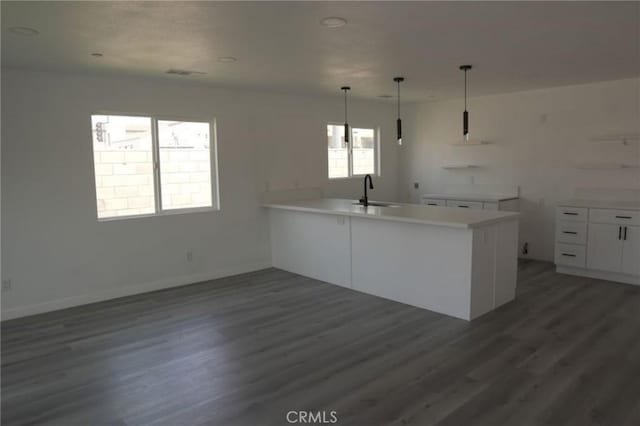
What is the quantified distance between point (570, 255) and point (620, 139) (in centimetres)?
153

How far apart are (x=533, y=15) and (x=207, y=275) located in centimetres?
443

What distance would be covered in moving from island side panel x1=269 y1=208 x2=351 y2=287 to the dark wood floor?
58cm

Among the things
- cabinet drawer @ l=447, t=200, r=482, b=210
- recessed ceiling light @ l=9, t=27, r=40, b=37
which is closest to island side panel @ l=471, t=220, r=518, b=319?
cabinet drawer @ l=447, t=200, r=482, b=210

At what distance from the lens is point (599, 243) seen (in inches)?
205

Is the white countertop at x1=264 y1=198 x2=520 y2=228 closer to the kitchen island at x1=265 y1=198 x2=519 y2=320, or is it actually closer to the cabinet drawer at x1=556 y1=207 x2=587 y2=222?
the kitchen island at x1=265 y1=198 x2=519 y2=320

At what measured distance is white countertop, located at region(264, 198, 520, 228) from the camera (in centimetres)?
395

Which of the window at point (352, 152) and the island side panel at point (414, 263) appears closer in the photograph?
the island side panel at point (414, 263)

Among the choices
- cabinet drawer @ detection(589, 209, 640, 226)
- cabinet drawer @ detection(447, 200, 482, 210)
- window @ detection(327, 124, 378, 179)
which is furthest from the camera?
window @ detection(327, 124, 378, 179)

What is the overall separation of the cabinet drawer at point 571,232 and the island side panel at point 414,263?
232 centimetres

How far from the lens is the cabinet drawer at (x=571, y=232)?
5.34 meters

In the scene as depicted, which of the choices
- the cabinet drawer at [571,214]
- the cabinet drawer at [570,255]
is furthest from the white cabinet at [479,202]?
the cabinet drawer at [570,255]

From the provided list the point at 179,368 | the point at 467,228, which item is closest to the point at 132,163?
the point at 179,368

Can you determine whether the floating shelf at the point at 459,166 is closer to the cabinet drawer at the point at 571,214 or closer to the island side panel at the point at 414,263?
the cabinet drawer at the point at 571,214

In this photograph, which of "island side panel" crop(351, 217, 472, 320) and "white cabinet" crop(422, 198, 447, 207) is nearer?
"island side panel" crop(351, 217, 472, 320)
